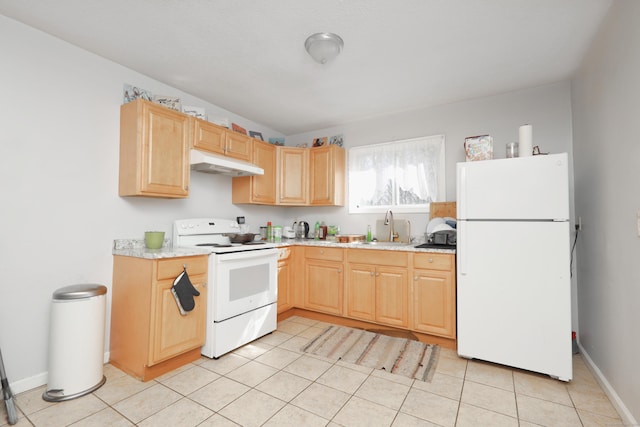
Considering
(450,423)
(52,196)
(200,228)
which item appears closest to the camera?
(450,423)

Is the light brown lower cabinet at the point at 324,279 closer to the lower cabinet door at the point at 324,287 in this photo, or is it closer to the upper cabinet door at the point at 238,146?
the lower cabinet door at the point at 324,287

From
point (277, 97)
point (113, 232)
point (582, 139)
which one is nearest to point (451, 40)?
point (582, 139)

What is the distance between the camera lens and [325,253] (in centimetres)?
329

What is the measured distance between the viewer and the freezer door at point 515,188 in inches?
82.0

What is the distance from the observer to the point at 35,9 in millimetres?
1839

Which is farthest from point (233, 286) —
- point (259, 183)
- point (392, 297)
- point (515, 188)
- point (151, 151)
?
point (515, 188)

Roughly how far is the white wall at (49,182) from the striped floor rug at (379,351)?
1.94 metres

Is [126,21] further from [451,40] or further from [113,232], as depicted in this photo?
[451,40]

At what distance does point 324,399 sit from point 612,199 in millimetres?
2257

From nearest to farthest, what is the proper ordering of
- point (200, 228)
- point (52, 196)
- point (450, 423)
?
point (450, 423) → point (52, 196) → point (200, 228)

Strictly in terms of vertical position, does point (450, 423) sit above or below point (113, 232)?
below

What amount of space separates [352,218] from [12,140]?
10.5 feet

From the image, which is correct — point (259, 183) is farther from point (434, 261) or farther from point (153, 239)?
A: point (434, 261)

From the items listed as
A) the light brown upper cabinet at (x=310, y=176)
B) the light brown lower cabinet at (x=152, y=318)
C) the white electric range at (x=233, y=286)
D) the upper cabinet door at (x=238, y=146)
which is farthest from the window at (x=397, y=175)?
the light brown lower cabinet at (x=152, y=318)
